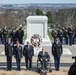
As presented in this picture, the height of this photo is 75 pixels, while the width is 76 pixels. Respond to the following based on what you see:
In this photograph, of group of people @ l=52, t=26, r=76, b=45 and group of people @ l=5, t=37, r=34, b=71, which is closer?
group of people @ l=5, t=37, r=34, b=71

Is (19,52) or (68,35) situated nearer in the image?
(19,52)

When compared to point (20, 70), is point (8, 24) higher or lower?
lower

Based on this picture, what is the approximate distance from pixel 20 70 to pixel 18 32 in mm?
10297

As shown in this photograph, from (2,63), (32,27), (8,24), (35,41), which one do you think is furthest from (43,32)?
(8,24)

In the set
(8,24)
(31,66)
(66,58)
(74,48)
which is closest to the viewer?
(31,66)

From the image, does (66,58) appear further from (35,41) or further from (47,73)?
(47,73)

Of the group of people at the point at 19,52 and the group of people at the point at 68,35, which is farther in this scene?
the group of people at the point at 68,35

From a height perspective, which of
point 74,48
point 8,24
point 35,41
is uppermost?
point 35,41

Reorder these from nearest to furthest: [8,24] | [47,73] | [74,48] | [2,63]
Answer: [47,73]
[2,63]
[74,48]
[8,24]

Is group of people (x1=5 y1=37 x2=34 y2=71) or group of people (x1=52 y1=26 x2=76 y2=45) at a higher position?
group of people (x1=5 y1=37 x2=34 y2=71)

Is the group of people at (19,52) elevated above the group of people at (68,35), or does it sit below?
above

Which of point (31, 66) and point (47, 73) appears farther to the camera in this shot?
point (31, 66)

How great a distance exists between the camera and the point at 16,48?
15.3 m

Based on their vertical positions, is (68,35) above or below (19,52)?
below
